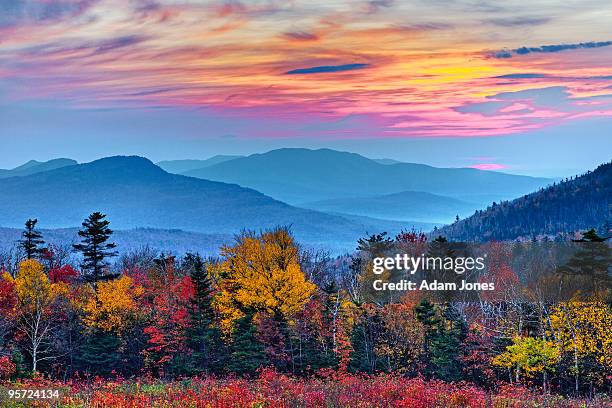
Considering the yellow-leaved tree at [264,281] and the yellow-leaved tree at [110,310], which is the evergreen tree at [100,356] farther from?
the yellow-leaved tree at [264,281]

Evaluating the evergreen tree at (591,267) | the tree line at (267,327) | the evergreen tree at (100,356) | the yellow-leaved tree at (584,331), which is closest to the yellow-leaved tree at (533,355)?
the tree line at (267,327)

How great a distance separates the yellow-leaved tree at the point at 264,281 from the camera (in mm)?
60969

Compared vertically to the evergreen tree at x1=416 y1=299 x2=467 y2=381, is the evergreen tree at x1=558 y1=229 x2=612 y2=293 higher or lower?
higher

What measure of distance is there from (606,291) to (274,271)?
27641 millimetres

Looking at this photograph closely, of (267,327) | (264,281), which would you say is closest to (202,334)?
(267,327)

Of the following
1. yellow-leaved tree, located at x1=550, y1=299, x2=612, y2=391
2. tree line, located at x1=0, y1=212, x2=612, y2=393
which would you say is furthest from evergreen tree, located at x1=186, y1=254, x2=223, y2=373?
yellow-leaved tree, located at x1=550, y1=299, x2=612, y2=391

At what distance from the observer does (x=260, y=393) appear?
34000 millimetres

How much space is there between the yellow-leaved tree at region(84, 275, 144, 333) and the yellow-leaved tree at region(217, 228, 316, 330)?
27.7 feet

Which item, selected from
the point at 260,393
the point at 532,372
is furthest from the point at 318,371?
the point at 260,393

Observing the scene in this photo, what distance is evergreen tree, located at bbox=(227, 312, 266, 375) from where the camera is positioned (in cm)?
5553

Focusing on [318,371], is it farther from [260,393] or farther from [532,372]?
[260,393]

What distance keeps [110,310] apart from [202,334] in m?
A: 10.1

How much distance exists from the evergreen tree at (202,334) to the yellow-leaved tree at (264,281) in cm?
188

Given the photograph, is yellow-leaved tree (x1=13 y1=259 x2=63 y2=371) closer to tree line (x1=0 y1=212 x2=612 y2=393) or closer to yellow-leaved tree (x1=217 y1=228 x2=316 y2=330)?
tree line (x1=0 y1=212 x2=612 y2=393)
